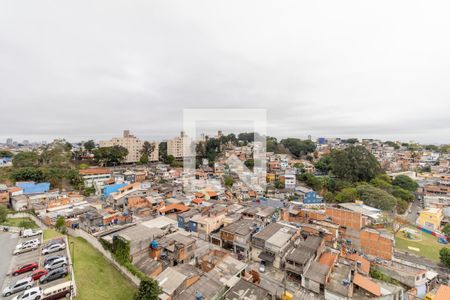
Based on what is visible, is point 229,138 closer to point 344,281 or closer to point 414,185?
point 414,185

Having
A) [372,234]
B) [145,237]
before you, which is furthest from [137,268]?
[372,234]

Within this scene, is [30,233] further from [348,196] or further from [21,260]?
[348,196]

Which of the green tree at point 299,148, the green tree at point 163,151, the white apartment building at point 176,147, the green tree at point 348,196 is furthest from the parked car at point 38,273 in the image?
the green tree at point 299,148

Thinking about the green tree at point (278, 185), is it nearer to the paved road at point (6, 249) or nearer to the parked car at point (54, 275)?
the parked car at point (54, 275)

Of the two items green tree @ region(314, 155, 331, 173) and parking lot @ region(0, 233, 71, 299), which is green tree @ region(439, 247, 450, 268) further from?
green tree @ region(314, 155, 331, 173)

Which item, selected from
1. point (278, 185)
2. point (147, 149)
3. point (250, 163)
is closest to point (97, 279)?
point (278, 185)
